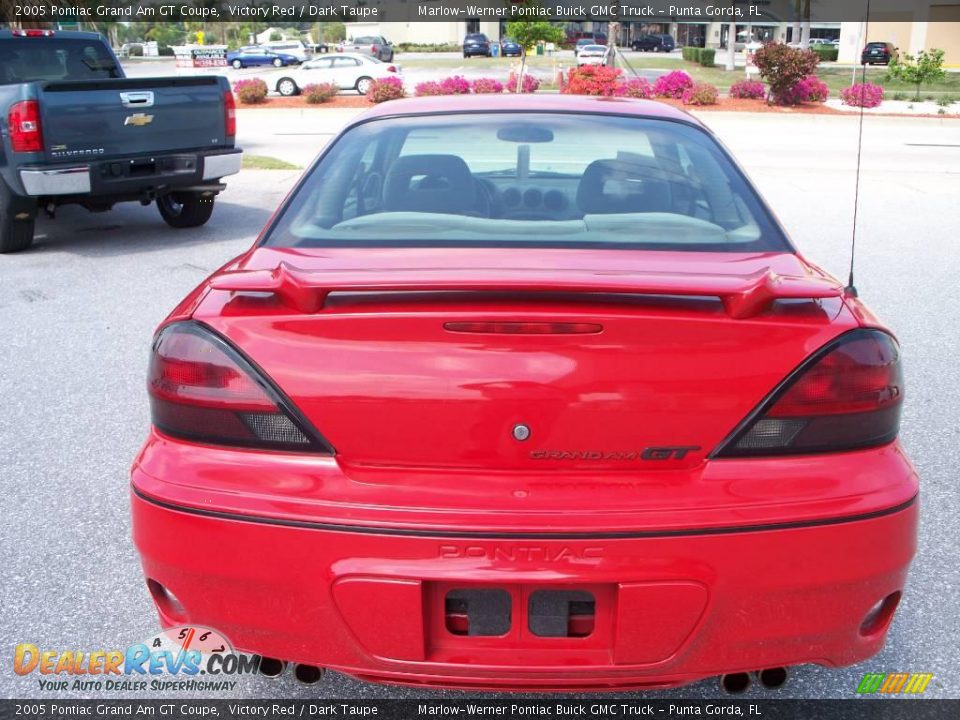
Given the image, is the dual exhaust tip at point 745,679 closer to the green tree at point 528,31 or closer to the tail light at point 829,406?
the tail light at point 829,406

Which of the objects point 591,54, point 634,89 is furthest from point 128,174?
point 591,54

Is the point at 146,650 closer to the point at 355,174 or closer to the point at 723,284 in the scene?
the point at 355,174

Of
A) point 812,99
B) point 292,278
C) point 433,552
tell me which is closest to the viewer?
point 433,552

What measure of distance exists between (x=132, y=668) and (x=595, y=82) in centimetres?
2304

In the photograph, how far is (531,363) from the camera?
6.66ft

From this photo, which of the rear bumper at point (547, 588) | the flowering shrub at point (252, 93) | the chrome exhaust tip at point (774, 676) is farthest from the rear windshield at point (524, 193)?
the flowering shrub at point (252, 93)

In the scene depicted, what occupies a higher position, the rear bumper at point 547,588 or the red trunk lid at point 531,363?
the red trunk lid at point 531,363

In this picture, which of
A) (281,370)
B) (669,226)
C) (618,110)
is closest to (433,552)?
(281,370)

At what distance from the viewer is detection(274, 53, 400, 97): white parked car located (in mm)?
30906

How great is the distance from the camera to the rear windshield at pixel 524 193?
266 centimetres

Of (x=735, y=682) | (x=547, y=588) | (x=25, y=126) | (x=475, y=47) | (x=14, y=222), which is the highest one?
(x=475, y=47)

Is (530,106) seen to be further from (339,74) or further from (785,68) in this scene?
(339,74)

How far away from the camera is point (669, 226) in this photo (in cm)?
272

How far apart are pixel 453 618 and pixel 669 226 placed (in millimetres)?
1293
